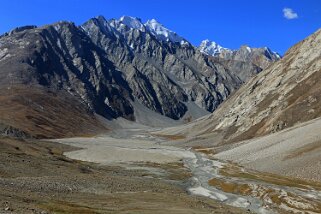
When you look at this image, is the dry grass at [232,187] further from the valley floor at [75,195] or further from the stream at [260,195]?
the valley floor at [75,195]

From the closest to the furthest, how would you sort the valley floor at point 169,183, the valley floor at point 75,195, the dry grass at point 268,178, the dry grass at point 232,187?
1. the valley floor at point 75,195
2. the valley floor at point 169,183
3. the dry grass at point 232,187
4. the dry grass at point 268,178

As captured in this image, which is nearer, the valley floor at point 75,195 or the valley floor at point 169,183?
the valley floor at point 75,195

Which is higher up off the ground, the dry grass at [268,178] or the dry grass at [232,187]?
the dry grass at [268,178]

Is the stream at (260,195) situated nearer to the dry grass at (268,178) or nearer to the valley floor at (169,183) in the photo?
the valley floor at (169,183)

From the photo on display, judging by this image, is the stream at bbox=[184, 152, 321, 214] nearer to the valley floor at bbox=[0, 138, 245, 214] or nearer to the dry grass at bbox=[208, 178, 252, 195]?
the dry grass at bbox=[208, 178, 252, 195]

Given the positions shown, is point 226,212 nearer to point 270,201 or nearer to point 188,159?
point 270,201

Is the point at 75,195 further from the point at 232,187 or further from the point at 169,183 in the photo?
the point at 232,187

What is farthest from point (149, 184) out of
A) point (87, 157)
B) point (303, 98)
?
point (303, 98)

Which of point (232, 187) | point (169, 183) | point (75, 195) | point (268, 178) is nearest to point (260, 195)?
point (232, 187)

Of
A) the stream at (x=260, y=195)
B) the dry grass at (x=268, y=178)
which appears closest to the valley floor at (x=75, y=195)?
the stream at (x=260, y=195)

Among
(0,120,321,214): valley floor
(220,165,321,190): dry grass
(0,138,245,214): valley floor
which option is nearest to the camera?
(0,138,245,214): valley floor

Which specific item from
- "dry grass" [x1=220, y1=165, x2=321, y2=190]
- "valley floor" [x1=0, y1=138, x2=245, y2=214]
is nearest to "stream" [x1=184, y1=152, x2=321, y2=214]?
"dry grass" [x1=220, y1=165, x2=321, y2=190]

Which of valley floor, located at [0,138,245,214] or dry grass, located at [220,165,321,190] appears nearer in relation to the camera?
valley floor, located at [0,138,245,214]

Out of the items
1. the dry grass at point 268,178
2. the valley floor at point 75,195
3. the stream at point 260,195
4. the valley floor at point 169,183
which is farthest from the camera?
the dry grass at point 268,178
